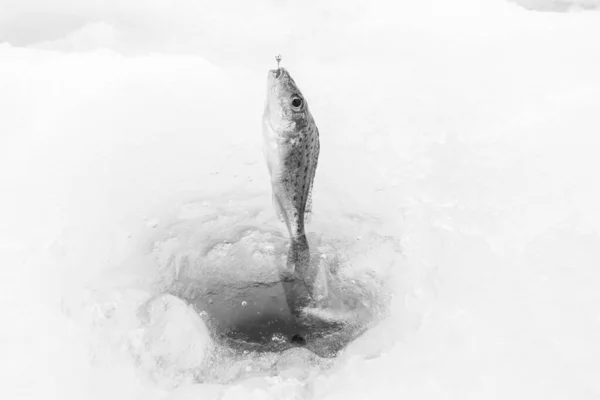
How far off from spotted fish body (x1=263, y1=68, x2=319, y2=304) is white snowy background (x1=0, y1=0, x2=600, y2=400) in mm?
1080

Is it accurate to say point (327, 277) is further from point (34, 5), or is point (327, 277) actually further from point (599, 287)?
point (34, 5)

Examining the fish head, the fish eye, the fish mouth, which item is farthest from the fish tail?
the fish mouth

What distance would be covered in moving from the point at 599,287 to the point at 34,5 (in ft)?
33.1

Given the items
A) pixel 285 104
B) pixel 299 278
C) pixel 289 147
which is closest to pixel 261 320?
pixel 299 278

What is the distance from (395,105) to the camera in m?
6.25

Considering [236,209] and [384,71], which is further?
[384,71]

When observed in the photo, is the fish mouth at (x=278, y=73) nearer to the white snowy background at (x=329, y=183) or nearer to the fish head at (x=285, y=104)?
the fish head at (x=285, y=104)

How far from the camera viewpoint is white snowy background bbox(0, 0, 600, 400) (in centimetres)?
310

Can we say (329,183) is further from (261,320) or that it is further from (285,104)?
(261,320)

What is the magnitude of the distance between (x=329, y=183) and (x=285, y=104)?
80.4 inches

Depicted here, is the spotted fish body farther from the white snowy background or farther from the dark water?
the white snowy background

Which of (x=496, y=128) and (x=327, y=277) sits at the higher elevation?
(x=496, y=128)

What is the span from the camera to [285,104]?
11.1 ft

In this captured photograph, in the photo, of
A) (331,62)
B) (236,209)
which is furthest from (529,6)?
(236,209)
